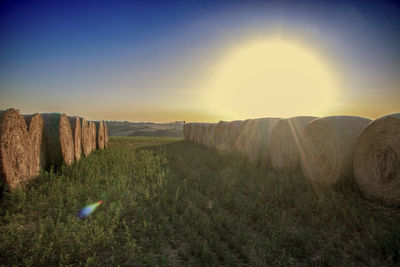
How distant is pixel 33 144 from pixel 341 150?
785cm

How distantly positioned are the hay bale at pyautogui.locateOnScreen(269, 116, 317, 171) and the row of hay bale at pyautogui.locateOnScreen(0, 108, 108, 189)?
7.18m

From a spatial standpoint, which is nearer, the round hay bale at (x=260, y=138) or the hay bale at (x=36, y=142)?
the hay bale at (x=36, y=142)

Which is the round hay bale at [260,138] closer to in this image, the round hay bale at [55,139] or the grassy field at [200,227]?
the grassy field at [200,227]

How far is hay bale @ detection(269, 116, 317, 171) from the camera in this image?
23.7 ft

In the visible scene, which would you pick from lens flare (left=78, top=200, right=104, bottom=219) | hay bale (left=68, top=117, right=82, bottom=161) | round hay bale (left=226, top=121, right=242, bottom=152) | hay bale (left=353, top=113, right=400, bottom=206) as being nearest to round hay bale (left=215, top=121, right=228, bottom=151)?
round hay bale (left=226, top=121, right=242, bottom=152)

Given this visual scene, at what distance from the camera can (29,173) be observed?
5.91 meters

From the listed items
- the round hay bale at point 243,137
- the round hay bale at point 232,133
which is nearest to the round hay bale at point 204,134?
the round hay bale at point 232,133

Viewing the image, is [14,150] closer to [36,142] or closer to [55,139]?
[36,142]

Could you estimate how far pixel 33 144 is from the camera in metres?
6.30

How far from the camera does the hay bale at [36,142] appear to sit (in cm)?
618

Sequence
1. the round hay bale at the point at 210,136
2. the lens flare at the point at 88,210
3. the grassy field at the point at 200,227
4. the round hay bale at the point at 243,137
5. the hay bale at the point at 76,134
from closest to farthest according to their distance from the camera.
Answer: the grassy field at the point at 200,227, the lens flare at the point at 88,210, the hay bale at the point at 76,134, the round hay bale at the point at 243,137, the round hay bale at the point at 210,136

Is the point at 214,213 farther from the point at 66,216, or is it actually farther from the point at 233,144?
the point at 233,144

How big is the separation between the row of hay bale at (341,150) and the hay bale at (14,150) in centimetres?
722

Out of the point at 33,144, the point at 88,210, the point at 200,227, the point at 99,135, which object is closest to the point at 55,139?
the point at 33,144
